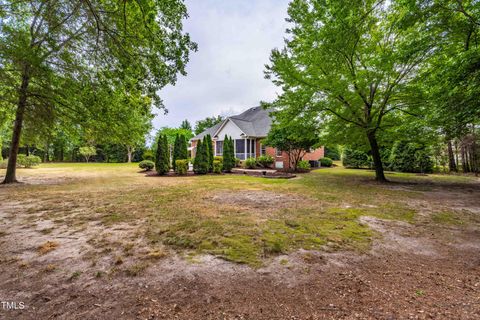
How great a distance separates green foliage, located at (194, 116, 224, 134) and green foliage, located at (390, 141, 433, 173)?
116 feet

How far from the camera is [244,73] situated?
23.4 m

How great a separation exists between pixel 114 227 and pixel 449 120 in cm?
978

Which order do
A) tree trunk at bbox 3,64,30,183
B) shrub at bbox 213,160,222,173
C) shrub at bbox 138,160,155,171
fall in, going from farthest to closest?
shrub at bbox 138,160,155,171 < shrub at bbox 213,160,222,173 < tree trunk at bbox 3,64,30,183

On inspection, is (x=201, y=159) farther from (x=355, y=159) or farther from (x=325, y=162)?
(x=355, y=159)

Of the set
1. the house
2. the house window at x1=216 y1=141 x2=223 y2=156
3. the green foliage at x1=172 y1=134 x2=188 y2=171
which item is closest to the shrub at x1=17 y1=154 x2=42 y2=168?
the green foliage at x1=172 y1=134 x2=188 y2=171

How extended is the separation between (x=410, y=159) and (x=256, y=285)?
2000cm

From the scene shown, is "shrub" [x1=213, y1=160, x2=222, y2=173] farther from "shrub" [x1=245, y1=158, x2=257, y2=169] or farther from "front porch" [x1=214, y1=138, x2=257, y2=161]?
"front porch" [x1=214, y1=138, x2=257, y2=161]

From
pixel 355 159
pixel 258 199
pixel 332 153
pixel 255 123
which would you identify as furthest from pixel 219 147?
pixel 332 153

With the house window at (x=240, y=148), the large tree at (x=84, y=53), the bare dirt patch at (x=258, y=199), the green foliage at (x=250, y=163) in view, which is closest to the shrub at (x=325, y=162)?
the green foliage at (x=250, y=163)

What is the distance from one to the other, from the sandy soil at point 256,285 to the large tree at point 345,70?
7.81m

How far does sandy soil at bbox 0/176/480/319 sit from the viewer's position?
1.99 meters

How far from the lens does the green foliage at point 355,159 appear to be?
20.5m

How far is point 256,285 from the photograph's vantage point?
2.40 meters

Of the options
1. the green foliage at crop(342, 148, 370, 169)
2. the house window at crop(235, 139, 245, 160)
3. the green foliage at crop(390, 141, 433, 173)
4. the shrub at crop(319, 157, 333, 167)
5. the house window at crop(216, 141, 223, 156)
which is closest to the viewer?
the green foliage at crop(390, 141, 433, 173)
